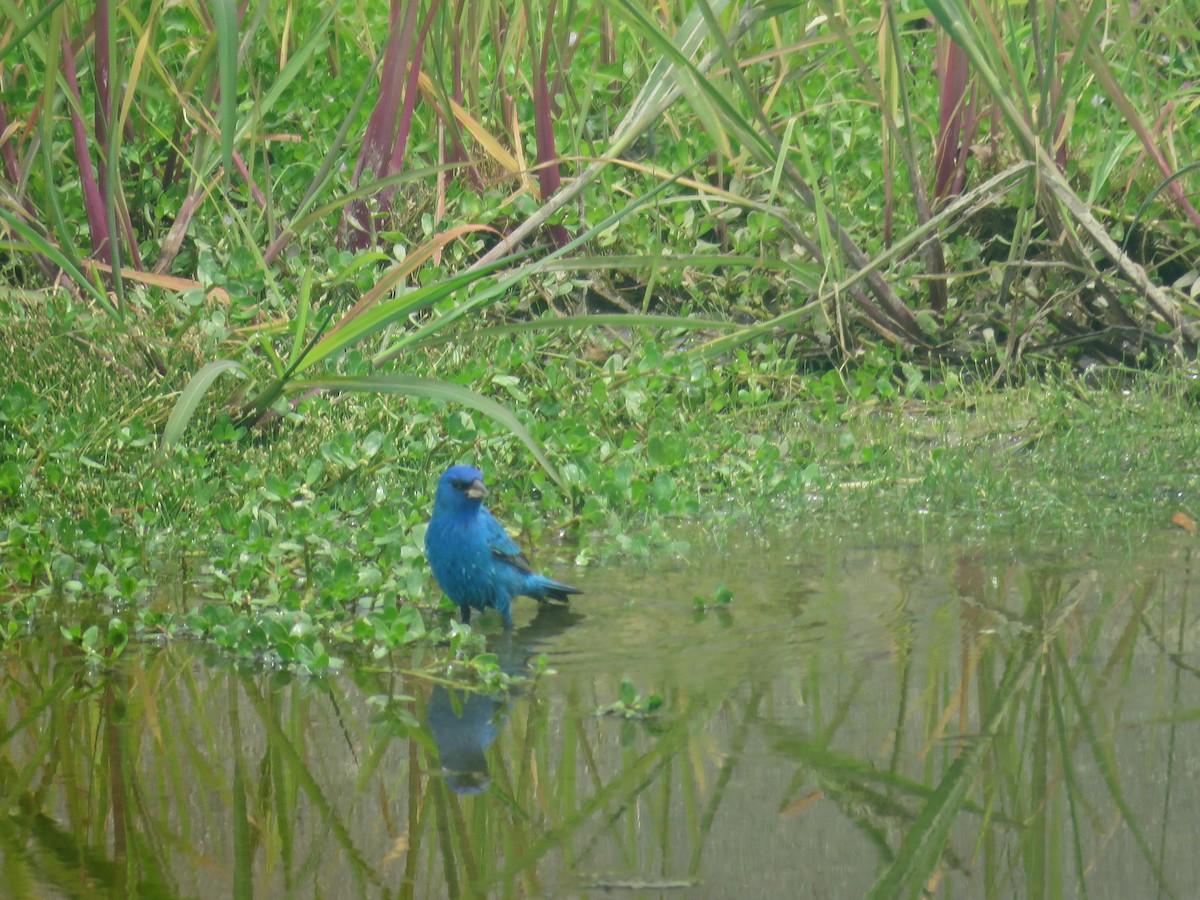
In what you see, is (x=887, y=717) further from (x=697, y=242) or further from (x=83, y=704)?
(x=697, y=242)

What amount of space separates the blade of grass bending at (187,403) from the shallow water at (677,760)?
52 cm

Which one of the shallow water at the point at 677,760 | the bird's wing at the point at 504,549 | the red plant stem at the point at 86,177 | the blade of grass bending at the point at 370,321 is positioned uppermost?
Answer: the red plant stem at the point at 86,177

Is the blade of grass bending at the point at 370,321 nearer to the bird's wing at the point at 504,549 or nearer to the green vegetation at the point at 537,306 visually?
the green vegetation at the point at 537,306

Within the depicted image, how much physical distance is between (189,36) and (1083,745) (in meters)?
4.52

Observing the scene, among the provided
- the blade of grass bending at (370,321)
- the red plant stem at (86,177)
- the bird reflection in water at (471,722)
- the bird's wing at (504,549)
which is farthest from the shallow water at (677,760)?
the red plant stem at (86,177)

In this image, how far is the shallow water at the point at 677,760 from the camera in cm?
214

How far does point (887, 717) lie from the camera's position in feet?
8.89

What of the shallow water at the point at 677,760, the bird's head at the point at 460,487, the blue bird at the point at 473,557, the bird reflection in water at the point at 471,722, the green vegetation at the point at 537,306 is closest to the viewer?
the shallow water at the point at 677,760

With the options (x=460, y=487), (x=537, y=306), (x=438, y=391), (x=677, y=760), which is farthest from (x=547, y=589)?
(x=537, y=306)

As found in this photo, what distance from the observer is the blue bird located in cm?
355

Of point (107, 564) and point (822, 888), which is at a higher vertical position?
point (107, 564)

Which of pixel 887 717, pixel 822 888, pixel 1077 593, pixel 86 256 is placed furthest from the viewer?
pixel 86 256

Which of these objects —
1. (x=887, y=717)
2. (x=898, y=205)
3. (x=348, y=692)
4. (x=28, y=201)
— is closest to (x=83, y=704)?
(x=348, y=692)

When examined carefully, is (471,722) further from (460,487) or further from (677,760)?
(460,487)
